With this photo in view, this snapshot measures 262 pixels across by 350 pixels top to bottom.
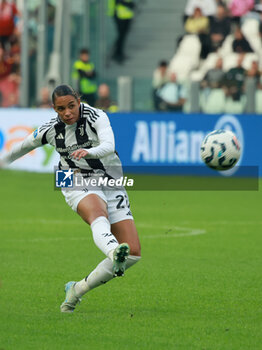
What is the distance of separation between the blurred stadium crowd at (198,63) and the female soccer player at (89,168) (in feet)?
37.7

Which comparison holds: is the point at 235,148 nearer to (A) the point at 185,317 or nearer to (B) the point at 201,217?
(A) the point at 185,317

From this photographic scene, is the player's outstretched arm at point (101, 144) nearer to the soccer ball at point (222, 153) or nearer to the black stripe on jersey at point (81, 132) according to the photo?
the black stripe on jersey at point (81, 132)

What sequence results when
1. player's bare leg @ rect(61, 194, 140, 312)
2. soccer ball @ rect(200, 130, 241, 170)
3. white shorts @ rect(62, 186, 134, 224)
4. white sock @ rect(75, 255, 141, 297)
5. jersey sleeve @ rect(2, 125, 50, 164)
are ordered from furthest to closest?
soccer ball @ rect(200, 130, 241, 170), jersey sleeve @ rect(2, 125, 50, 164), white shorts @ rect(62, 186, 134, 224), white sock @ rect(75, 255, 141, 297), player's bare leg @ rect(61, 194, 140, 312)

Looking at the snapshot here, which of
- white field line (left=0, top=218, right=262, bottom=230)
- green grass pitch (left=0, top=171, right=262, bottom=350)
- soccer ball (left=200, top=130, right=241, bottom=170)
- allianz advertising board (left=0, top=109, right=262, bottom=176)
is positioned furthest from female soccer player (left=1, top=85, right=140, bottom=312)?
allianz advertising board (left=0, top=109, right=262, bottom=176)

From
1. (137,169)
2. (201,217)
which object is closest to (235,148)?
(201,217)

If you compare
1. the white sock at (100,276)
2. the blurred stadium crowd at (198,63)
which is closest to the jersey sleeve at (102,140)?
the white sock at (100,276)

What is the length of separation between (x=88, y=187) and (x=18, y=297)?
1265mm

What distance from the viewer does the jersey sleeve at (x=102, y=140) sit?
7055 mm

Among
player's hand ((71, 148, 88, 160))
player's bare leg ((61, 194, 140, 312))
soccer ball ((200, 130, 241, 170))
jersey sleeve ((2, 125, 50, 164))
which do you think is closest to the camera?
player's hand ((71, 148, 88, 160))

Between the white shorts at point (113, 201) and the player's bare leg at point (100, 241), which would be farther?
the white shorts at point (113, 201)

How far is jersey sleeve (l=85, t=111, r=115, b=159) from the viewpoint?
705cm

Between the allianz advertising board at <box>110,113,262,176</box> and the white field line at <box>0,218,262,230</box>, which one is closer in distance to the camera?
the white field line at <box>0,218,262,230</box>

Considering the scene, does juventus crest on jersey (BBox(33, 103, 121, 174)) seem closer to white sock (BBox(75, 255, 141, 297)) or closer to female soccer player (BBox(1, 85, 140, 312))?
female soccer player (BBox(1, 85, 140, 312))

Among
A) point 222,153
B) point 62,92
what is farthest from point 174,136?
point 62,92
